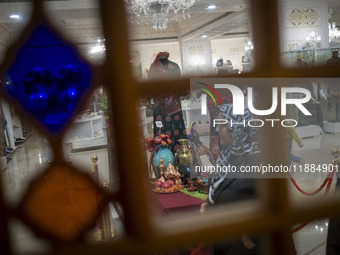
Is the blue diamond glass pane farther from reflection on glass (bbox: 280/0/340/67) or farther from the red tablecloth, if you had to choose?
reflection on glass (bbox: 280/0/340/67)

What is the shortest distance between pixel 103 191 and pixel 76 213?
0.05 m

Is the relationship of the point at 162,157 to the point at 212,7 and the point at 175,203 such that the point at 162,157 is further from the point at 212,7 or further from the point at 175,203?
the point at 212,7

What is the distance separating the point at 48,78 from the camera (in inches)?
21.9

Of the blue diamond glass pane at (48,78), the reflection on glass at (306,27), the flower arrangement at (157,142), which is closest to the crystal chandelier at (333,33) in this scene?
the reflection on glass at (306,27)

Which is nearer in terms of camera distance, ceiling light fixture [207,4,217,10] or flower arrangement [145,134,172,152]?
flower arrangement [145,134,172,152]

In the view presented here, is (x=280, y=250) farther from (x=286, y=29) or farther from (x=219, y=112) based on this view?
(x=286, y=29)

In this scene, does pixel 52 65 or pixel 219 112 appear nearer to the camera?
pixel 52 65

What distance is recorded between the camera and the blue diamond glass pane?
54 cm

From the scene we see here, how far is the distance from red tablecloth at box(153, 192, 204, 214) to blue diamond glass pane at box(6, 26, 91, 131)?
1.49 m

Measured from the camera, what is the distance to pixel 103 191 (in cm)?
55

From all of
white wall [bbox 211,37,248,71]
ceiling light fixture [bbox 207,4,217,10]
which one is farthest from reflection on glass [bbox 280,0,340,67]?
white wall [bbox 211,37,248,71]

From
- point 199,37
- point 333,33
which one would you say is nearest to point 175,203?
point 333,33

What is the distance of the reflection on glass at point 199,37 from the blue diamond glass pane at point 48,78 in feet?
20.7

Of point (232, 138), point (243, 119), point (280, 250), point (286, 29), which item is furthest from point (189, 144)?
point (286, 29)
